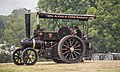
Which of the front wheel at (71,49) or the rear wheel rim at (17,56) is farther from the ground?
the front wheel at (71,49)

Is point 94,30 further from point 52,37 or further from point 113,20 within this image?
point 52,37

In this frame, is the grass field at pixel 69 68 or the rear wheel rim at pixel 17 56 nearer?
the grass field at pixel 69 68

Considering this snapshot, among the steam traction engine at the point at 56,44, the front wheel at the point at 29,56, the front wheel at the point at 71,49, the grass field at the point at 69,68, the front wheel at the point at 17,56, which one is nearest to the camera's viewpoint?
the grass field at the point at 69,68

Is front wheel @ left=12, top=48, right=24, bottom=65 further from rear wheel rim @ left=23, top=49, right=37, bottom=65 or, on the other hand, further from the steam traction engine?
rear wheel rim @ left=23, top=49, right=37, bottom=65

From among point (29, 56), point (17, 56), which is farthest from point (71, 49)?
point (17, 56)

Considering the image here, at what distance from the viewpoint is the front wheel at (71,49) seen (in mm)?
20094

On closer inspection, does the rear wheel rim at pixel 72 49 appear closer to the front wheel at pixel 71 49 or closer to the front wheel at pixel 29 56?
the front wheel at pixel 71 49

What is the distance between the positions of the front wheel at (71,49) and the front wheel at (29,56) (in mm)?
1224

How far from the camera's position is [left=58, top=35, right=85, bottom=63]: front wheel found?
20094 mm

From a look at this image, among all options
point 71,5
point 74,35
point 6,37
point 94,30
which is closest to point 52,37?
point 74,35

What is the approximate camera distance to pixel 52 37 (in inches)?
813

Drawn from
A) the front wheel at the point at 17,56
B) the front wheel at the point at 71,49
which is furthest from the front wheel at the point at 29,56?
the front wheel at the point at 17,56

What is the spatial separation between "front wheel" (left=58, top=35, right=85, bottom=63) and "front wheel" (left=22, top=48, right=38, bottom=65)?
48.2 inches

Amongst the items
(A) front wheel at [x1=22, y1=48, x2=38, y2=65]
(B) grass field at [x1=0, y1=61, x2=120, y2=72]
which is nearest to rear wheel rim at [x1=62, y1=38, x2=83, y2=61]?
(A) front wheel at [x1=22, y1=48, x2=38, y2=65]
